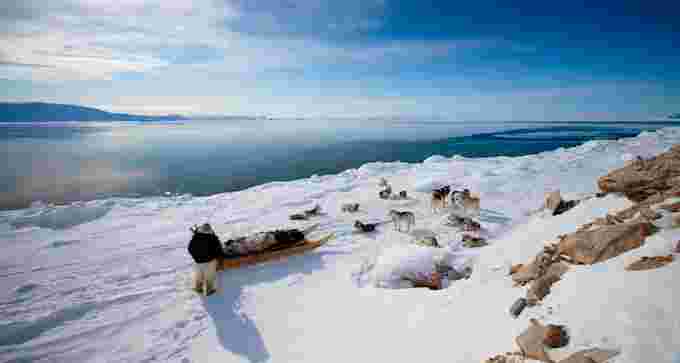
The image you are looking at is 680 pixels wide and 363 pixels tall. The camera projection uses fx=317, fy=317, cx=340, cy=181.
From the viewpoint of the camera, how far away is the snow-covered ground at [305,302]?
143 inches

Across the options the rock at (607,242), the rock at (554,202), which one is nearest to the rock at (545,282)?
the rock at (607,242)

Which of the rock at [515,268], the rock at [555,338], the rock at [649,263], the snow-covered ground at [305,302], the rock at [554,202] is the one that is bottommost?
the snow-covered ground at [305,302]

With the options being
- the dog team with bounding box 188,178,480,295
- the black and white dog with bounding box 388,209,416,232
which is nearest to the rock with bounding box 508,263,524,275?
the dog team with bounding box 188,178,480,295

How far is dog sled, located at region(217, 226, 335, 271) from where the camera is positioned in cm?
834

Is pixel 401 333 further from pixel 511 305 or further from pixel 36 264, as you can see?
pixel 36 264

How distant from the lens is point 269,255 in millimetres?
8773

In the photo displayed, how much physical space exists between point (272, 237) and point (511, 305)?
6327 mm

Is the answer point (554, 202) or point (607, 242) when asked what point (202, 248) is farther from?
point (554, 202)

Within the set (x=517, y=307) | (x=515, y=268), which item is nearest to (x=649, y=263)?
(x=517, y=307)

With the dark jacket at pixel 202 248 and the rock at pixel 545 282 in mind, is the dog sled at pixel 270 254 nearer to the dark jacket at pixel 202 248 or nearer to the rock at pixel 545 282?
the dark jacket at pixel 202 248

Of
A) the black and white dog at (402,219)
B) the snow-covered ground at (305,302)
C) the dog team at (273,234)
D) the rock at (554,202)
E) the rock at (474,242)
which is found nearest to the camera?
the snow-covered ground at (305,302)

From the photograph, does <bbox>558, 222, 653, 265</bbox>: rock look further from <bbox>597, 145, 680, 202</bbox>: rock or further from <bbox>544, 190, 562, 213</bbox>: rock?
<bbox>544, 190, 562, 213</bbox>: rock

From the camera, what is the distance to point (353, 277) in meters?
7.52

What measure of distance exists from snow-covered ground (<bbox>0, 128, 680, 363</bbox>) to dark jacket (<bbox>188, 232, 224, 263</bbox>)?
3.08 feet
